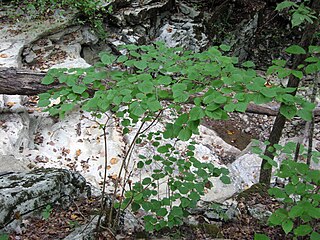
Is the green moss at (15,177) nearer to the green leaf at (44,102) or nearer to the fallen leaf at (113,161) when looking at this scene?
the green leaf at (44,102)

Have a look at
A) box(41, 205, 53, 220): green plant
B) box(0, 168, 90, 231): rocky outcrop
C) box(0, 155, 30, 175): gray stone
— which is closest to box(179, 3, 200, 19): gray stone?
box(0, 155, 30, 175): gray stone

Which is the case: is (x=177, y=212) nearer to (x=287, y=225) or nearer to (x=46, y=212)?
(x=287, y=225)

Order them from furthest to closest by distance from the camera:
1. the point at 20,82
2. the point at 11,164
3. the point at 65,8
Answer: the point at 65,8 → the point at 20,82 → the point at 11,164

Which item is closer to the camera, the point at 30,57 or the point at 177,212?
the point at 177,212

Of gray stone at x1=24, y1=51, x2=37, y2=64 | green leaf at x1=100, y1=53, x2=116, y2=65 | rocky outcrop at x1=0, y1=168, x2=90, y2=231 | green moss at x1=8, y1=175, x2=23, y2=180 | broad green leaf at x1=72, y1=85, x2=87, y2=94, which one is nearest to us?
broad green leaf at x1=72, y1=85, x2=87, y2=94

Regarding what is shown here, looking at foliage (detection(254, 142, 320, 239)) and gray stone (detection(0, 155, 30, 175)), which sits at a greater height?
foliage (detection(254, 142, 320, 239))

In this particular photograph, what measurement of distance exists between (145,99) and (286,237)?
6.45ft

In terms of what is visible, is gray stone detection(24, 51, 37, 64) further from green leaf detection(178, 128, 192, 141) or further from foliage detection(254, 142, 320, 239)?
green leaf detection(178, 128, 192, 141)

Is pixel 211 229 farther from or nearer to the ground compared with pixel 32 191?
→ nearer to the ground

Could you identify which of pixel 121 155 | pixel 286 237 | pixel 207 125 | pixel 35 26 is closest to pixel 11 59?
pixel 35 26

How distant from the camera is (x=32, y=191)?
266cm

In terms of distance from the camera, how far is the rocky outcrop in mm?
2494

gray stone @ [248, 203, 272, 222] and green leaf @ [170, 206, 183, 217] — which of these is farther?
gray stone @ [248, 203, 272, 222]

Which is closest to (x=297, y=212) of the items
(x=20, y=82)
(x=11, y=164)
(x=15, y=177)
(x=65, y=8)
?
(x=15, y=177)
